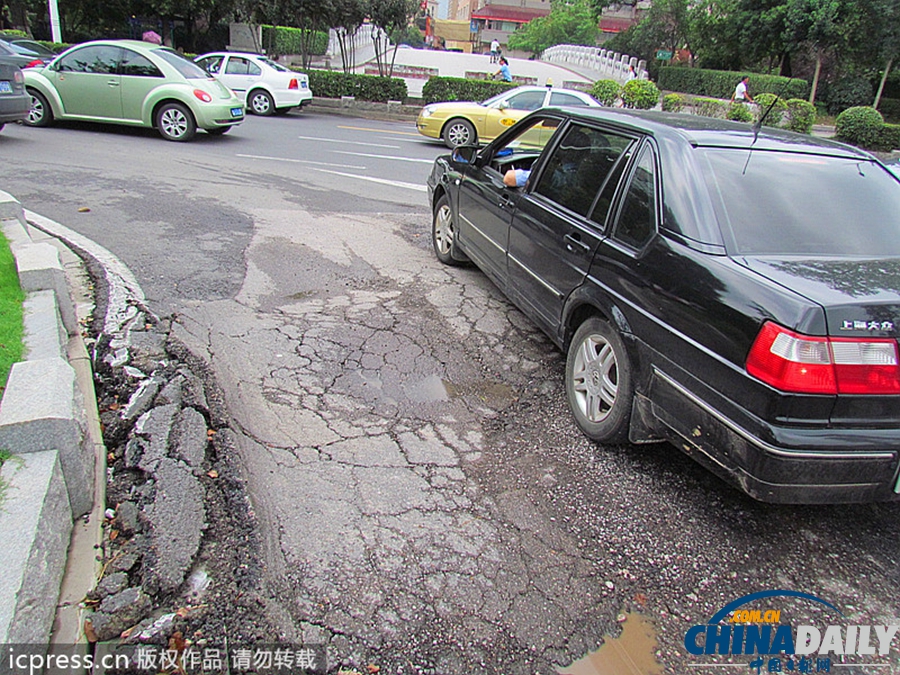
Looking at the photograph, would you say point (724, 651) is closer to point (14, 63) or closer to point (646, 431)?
point (646, 431)

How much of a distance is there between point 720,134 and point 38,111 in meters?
13.2

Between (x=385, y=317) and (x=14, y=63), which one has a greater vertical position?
(x=14, y=63)

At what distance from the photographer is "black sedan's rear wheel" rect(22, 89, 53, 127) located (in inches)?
486

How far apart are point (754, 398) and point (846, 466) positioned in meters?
0.45

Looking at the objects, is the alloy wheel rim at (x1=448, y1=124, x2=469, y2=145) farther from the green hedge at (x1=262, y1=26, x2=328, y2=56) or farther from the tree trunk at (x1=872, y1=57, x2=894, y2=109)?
the tree trunk at (x1=872, y1=57, x2=894, y2=109)

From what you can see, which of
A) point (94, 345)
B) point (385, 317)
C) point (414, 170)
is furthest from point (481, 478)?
point (414, 170)

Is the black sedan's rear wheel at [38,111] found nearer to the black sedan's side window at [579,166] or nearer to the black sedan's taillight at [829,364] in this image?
the black sedan's side window at [579,166]

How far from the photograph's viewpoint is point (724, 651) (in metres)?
2.46

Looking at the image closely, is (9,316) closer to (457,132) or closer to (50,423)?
(50,423)

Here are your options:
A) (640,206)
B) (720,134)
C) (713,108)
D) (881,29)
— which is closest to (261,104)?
(713,108)

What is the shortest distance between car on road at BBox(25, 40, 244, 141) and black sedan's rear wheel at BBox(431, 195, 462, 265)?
7647mm

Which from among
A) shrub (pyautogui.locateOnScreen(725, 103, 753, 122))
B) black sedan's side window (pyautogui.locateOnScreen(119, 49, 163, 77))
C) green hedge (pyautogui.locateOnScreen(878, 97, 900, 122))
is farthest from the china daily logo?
green hedge (pyautogui.locateOnScreen(878, 97, 900, 122))

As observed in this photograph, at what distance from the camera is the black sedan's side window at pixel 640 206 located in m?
3.38

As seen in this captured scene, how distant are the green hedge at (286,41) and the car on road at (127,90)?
24466 mm
